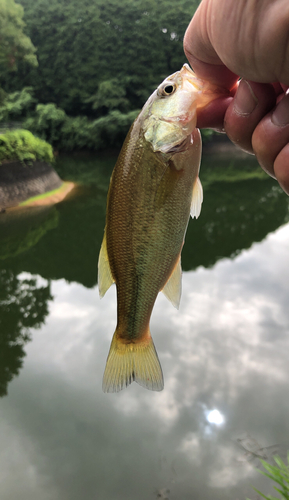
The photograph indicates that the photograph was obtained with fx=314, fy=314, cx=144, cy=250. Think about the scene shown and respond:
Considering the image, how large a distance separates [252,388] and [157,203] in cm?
425

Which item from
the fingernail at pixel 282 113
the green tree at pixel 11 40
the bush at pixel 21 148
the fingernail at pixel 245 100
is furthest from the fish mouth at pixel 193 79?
the green tree at pixel 11 40

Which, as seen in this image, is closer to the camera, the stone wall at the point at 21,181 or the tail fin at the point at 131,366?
the tail fin at the point at 131,366

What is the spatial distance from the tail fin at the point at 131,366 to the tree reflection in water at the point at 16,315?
401 centimetres

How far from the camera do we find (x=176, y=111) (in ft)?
4.14

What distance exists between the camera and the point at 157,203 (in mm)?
1292

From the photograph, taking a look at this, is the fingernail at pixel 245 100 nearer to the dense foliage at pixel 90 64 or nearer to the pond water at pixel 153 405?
the pond water at pixel 153 405

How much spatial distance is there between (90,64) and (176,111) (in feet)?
123

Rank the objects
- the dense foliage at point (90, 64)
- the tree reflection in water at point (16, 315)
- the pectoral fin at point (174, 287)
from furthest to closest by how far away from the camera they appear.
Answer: the dense foliage at point (90, 64)
the tree reflection in water at point (16, 315)
the pectoral fin at point (174, 287)

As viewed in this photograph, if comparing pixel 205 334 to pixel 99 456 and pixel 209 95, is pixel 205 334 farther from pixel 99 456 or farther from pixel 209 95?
pixel 209 95

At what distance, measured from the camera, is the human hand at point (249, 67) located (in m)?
0.86

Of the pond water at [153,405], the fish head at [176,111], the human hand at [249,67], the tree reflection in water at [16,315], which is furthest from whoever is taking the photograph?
the tree reflection in water at [16,315]

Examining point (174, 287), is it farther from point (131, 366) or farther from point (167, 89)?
point (167, 89)

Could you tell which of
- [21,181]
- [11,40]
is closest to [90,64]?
[11,40]

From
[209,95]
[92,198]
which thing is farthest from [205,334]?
[92,198]
